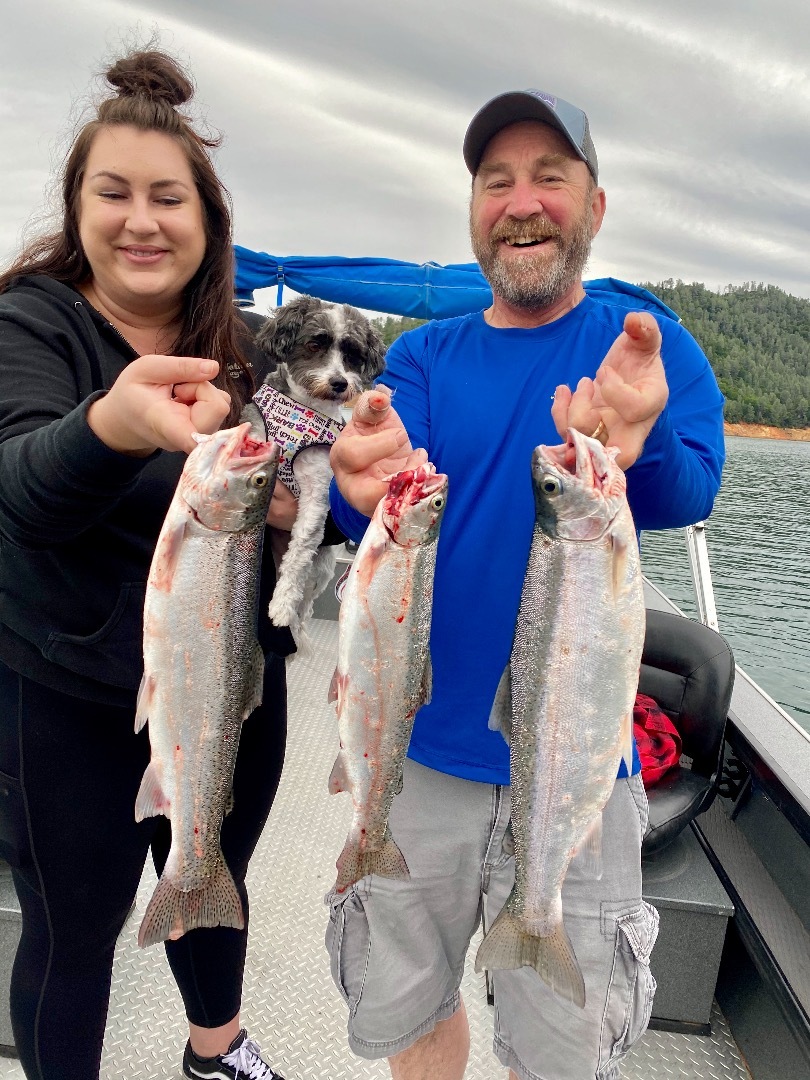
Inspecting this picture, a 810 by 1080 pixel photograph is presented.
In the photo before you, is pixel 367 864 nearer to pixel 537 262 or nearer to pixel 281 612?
pixel 281 612

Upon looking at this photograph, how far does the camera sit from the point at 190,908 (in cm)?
190

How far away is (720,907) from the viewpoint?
2936 mm

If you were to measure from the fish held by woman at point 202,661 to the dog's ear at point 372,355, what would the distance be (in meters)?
2.46

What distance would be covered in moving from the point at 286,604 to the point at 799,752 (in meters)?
2.69

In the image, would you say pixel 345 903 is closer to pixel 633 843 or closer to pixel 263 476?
pixel 633 843

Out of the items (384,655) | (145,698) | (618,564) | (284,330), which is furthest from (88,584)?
(284,330)

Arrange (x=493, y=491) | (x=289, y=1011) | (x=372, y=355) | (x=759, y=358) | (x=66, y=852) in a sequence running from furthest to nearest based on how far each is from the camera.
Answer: (x=759, y=358), (x=372, y=355), (x=289, y=1011), (x=493, y=491), (x=66, y=852)

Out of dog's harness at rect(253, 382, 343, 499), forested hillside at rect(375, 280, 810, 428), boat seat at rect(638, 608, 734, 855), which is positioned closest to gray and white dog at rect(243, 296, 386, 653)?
dog's harness at rect(253, 382, 343, 499)

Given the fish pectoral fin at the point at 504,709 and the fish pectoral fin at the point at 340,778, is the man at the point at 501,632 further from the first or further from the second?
the fish pectoral fin at the point at 340,778

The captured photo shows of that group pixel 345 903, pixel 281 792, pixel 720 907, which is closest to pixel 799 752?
pixel 720 907

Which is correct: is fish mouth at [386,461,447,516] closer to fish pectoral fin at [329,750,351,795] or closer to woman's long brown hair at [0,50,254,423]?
fish pectoral fin at [329,750,351,795]

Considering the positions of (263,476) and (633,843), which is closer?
(263,476)

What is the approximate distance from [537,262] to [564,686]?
1424 mm

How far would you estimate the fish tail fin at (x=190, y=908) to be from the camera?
73.4 inches
